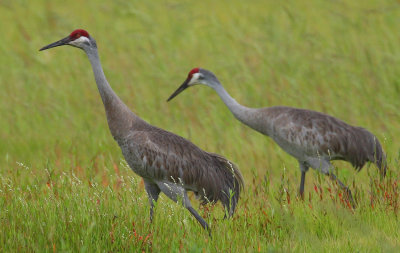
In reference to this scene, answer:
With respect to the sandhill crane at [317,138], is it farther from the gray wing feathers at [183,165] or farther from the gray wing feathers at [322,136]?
the gray wing feathers at [183,165]

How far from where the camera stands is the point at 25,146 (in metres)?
7.94

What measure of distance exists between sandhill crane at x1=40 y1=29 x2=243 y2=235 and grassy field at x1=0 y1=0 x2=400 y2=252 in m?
0.21

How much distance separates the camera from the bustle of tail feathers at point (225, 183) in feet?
19.2

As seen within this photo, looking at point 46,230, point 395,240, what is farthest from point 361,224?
point 46,230

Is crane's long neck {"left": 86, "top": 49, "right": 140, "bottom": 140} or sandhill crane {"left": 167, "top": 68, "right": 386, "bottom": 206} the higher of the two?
crane's long neck {"left": 86, "top": 49, "right": 140, "bottom": 140}

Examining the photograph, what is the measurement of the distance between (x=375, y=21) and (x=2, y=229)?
328 inches

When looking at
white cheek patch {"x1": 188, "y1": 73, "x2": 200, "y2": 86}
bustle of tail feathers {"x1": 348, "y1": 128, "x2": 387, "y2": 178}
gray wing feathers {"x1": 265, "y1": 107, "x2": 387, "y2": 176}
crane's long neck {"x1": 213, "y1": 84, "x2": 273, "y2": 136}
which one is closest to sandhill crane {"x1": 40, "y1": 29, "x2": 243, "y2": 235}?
gray wing feathers {"x1": 265, "y1": 107, "x2": 387, "y2": 176}

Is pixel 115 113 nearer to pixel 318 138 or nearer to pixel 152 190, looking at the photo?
pixel 152 190

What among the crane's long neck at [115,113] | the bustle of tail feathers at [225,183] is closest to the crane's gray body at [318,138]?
the bustle of tail feathers at [225,183]

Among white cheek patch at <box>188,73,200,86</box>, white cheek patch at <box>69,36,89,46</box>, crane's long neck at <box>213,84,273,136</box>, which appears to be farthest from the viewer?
white cheek patch at <box>188,73,200,86</box>

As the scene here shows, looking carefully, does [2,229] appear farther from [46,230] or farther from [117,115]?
[117,115]

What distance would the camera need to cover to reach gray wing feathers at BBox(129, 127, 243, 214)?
559cm

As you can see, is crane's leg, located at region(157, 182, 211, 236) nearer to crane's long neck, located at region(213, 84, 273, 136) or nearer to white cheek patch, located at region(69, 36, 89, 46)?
A: white cheek patch, located at region(69, 36, 89, 46)

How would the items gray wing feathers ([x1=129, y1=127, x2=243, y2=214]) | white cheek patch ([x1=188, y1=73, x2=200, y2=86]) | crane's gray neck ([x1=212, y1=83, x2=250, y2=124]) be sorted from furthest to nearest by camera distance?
1. white cheek patch ([x1=188, y1=73, x2=200, y2=86])
2. crane's gray neck ([x1=212, y1=83, x2=250, y2=124])
3. gray wing feathers ([x1=129, y1=127, x2=243, y2=214])
